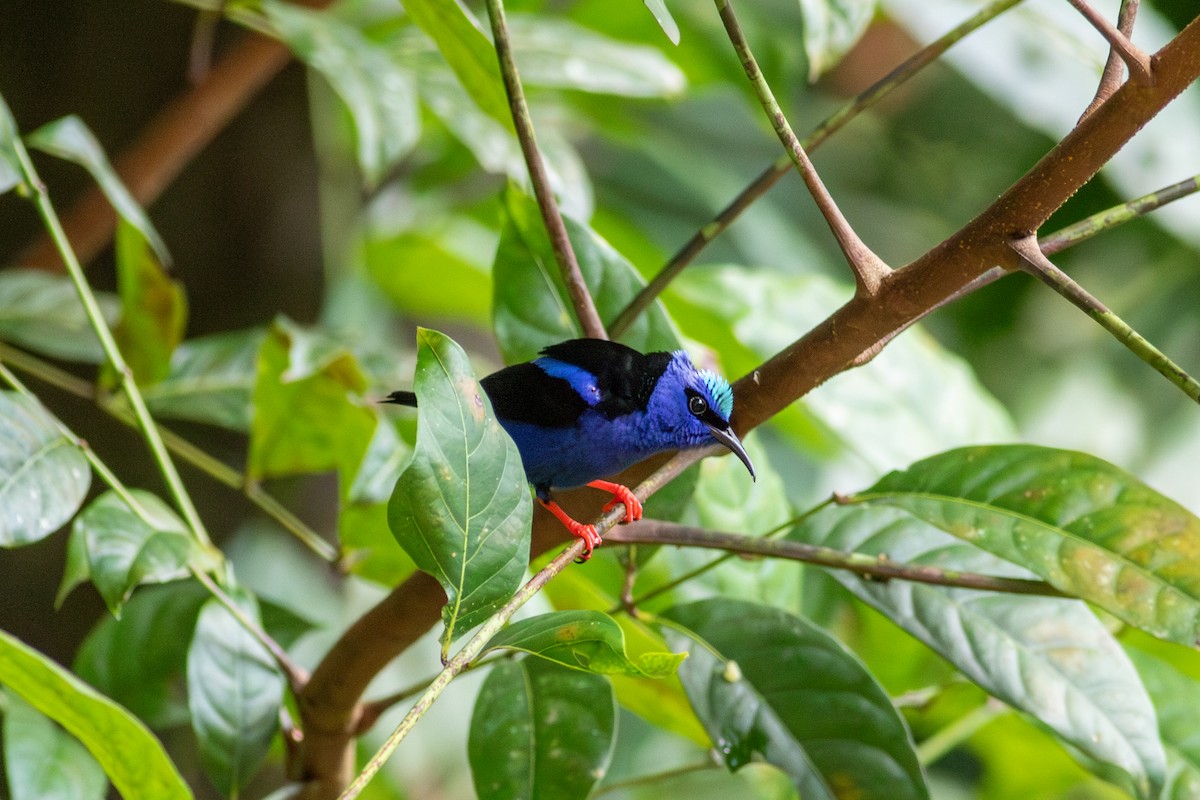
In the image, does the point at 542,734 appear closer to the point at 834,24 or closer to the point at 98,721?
the point at 98,721

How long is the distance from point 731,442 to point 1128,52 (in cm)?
82

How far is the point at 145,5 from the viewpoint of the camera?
336 cm

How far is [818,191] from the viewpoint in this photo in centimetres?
122

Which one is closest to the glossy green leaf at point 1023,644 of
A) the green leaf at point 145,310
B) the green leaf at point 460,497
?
the green leaf at point 460,497

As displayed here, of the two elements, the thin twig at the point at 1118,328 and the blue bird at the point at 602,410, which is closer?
the thin twig at the point at 1118,328

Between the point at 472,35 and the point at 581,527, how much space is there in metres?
0.74

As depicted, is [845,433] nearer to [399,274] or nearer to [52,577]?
[399,274]

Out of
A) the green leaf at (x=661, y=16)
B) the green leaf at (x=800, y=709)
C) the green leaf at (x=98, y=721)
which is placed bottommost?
the green leaf at (x=98, y=721)

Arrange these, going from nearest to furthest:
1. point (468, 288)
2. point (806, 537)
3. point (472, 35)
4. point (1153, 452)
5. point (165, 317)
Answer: point (472, 35), point (806, 537), point (165, 317), point (468, 288), point (1153, 452)

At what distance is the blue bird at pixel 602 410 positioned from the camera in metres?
1.93

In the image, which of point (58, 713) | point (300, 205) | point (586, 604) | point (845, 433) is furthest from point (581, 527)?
point (300, 205)

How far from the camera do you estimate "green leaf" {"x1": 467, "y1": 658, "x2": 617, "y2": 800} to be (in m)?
1.42

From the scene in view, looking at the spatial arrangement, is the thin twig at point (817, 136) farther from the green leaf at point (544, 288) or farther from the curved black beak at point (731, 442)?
the curved black beak at point (731, 442)

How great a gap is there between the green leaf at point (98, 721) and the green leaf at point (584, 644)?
497 mm
